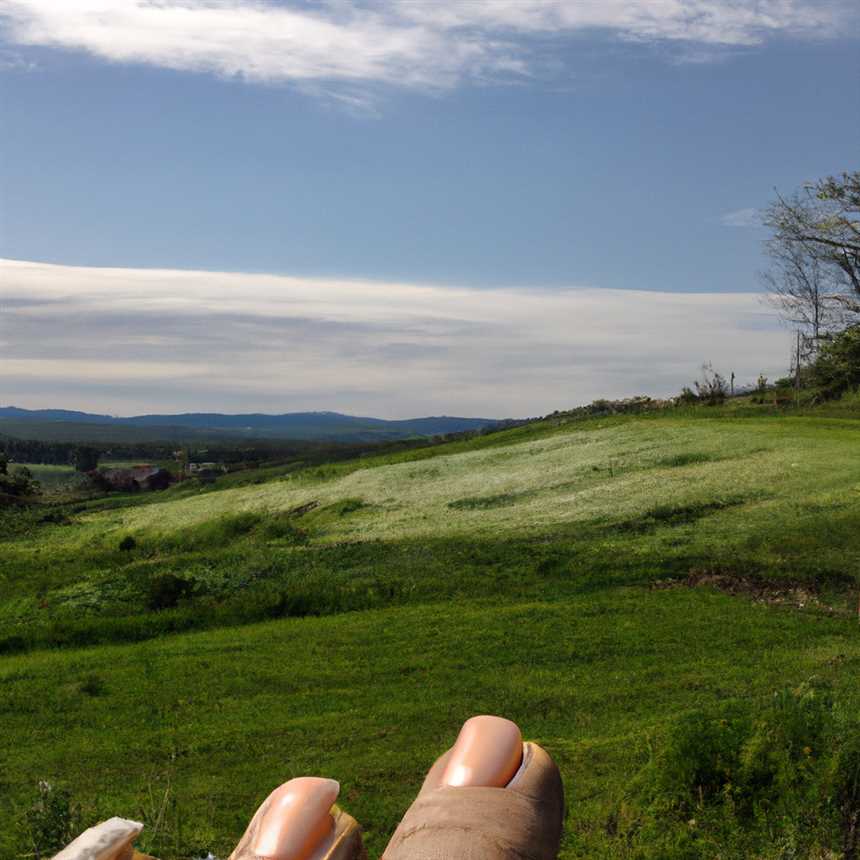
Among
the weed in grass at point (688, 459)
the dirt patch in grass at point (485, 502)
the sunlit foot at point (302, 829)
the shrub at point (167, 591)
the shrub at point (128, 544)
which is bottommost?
the shrub at point (128, 544)

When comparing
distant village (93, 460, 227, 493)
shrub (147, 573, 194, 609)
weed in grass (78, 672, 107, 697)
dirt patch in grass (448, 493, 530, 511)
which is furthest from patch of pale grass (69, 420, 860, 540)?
distant village (93, 460, 227, 493)

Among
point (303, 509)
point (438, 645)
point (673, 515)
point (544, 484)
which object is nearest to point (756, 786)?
point (438, 645)

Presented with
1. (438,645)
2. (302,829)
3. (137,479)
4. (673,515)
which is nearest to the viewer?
(302,829)

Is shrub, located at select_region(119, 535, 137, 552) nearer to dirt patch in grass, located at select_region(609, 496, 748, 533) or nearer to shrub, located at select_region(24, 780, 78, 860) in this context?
dirt patch in grass, located at select_region(609, 496, 748, 533)

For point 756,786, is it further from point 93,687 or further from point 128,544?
point 128,544

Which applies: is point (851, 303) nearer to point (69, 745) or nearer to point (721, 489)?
point (721, 489)

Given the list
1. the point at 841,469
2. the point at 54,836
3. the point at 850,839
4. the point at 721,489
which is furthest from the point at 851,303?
the point at 54,836

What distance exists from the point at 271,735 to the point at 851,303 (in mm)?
25484

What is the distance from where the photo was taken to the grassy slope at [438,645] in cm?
1103

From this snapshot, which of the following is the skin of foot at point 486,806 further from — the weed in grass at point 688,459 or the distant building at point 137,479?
the distant building at point 137,479

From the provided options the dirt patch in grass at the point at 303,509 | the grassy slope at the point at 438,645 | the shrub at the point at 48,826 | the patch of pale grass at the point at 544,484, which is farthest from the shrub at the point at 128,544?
the shrub at the point at 48,826

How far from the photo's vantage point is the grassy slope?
11.0m

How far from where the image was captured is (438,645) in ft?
53.6

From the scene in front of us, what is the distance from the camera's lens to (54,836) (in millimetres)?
6156
